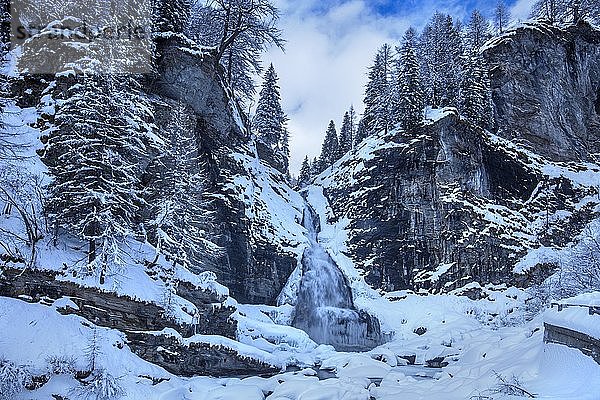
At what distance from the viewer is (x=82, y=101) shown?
17.1 m

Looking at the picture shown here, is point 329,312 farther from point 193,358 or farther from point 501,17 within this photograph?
point 501,17

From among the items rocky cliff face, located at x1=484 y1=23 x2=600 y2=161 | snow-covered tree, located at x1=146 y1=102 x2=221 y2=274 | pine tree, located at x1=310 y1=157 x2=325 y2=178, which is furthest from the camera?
pine tree, located at x1=310 y1=157 x2=325 y2=178

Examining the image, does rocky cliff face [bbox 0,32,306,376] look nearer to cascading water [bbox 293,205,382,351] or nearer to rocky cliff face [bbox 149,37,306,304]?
rocky cliff face [bbox 149,37,306,304]

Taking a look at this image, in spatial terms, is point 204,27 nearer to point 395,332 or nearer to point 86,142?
point 86,142

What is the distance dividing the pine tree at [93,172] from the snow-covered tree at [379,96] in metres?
33.3

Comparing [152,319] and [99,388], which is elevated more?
[152,319]

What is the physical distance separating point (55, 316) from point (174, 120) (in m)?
14.1

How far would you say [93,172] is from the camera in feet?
55.7

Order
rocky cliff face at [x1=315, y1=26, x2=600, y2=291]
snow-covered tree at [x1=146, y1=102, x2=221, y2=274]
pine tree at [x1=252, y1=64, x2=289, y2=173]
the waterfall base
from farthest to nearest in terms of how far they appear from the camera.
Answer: pine tree at [x1=252, y1=64, x2=289, y2=173], rocky cliff face at [x1=315, y1=26, x2=600, y2=291], the waterfall base, snow-covered tree at [x1=146, y1=102, x2=221, y2=274]

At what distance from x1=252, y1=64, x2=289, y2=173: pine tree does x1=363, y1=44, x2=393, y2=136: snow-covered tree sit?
39.3ft

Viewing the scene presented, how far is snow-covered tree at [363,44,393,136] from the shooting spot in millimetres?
49125

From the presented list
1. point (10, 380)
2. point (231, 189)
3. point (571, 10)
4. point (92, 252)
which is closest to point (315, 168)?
point (231, 189)

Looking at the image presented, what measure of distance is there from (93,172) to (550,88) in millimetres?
50428

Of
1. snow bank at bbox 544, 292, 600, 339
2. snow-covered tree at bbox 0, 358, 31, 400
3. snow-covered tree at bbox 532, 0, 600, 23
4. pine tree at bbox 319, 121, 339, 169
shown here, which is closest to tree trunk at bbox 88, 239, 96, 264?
snow-covered tree at bbox 0, 358, 31, 400
